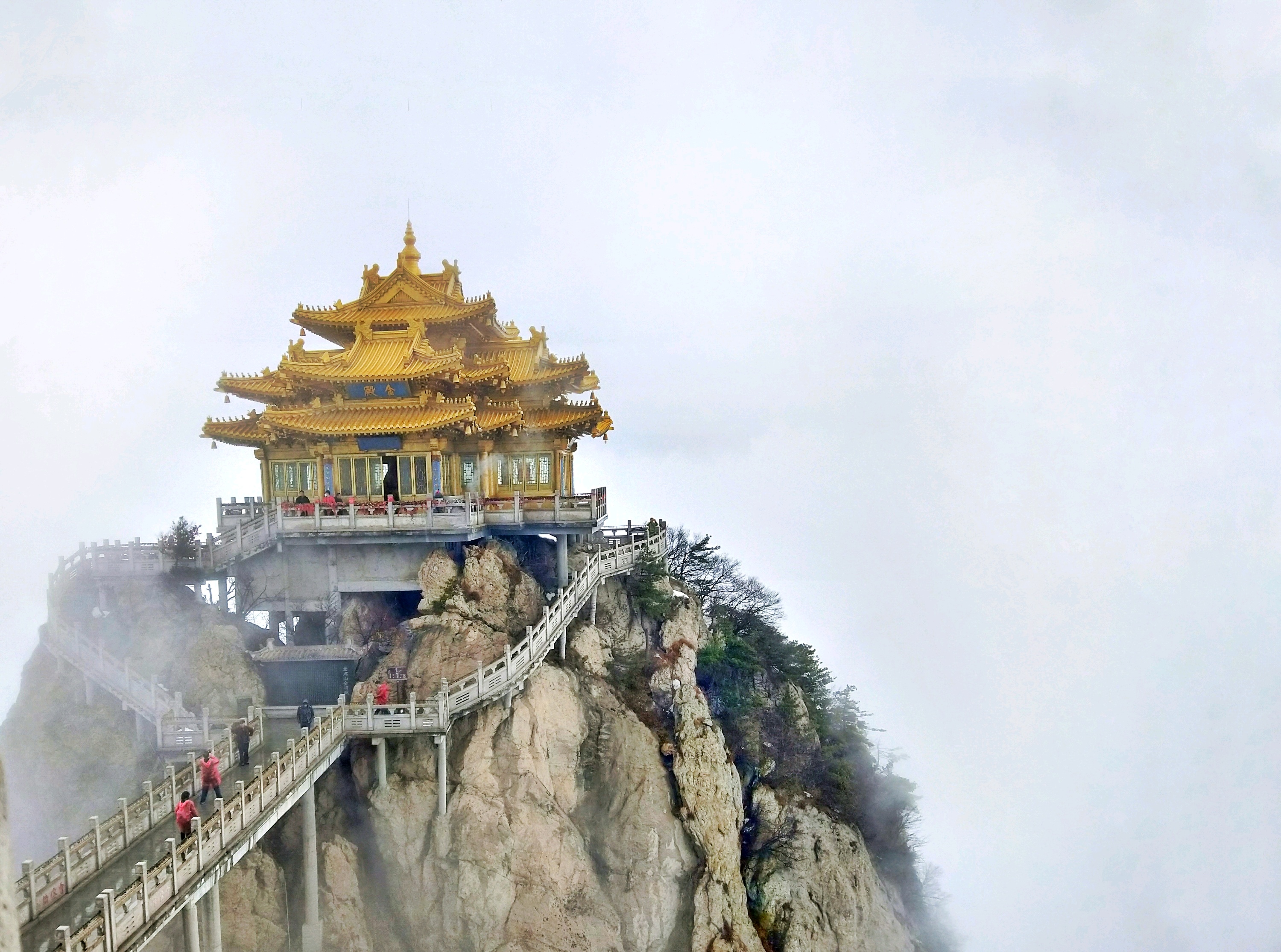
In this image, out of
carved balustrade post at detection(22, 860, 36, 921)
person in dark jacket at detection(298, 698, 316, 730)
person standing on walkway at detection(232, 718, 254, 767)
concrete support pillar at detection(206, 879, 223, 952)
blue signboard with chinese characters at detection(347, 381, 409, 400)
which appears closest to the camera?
carved balustrade post at detection(22, 860, 36, 921)

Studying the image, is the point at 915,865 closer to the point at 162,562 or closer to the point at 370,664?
the point at 370,664

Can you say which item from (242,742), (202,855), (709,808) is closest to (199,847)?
(202,855)

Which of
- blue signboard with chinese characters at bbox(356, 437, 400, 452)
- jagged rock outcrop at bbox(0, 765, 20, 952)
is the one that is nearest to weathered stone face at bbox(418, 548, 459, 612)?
blue signboard with chinese characters at bbox(356, 437, 400, 452)

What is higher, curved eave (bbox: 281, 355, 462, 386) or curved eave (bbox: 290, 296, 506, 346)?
curved eave (bbox: 290, 296, 506, 346)

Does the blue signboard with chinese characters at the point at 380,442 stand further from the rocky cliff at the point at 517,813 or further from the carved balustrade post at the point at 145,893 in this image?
the carved balustrade post at the point at 145,893

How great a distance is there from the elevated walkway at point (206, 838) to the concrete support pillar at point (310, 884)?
2 centimetres

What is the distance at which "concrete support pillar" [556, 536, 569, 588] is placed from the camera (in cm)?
2339

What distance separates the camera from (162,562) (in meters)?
19.8

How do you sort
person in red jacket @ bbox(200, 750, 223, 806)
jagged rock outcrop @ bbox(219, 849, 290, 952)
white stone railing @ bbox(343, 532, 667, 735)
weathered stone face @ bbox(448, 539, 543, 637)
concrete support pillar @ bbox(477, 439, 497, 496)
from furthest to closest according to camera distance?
concrete support pillar @ bbox(477, 439, 497, 496) → weathered stone face @ bbox(448, 539, 543, 637) → white stone railing @ bbox(343, 532, 667, 735) → jagged rock outcrop @ bbox(219, 849, 290, 952) → person in red jacket @ bbox(200, 750, 223, 806)

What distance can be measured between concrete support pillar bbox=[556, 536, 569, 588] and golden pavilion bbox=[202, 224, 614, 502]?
2002 millimetres

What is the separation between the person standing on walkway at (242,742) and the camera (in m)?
15.4

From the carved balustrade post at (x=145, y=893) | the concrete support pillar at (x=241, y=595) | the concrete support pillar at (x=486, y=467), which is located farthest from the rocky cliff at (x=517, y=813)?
the carved balustrade post at (x=145, y=893)

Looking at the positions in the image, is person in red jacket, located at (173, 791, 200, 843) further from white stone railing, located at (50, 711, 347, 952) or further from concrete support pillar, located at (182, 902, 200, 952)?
concrete support pillar, located at (182, 902, 200, 952)

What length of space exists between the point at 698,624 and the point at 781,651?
6274 mm
